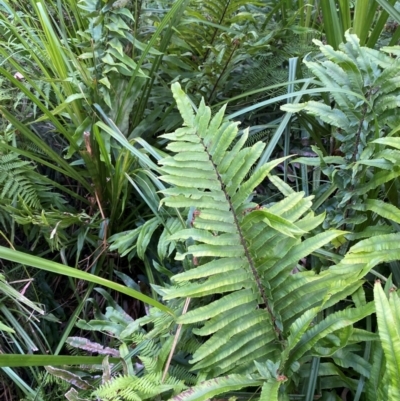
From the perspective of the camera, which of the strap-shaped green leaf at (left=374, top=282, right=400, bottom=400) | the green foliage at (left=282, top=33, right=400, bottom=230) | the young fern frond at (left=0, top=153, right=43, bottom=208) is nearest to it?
the strap-shaped green leaf at (left=374, top=282, right=400, bottom=400)

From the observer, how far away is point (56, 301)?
1095 millimetres

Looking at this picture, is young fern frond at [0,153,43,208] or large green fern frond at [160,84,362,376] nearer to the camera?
large green fern frond at [160,84,362,376]

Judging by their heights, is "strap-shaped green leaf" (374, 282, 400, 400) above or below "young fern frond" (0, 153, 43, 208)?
below

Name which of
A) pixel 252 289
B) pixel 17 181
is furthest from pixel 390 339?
pixel 17 181

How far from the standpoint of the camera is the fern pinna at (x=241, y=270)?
65 cm

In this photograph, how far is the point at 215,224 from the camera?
0.68 meters

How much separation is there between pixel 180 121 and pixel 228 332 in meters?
0.66

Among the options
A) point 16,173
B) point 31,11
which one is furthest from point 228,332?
point 31,11

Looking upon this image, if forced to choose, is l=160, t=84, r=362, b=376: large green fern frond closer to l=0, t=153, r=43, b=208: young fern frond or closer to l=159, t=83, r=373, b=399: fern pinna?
l=159, t=83, r=373, b=399: fern pinna

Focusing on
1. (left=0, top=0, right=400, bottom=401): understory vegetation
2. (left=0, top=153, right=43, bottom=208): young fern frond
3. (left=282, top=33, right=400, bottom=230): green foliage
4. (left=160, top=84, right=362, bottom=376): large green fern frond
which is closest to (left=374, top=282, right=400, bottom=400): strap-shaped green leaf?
(left=0, top=0, right=400, bottom=401): understory vegetation

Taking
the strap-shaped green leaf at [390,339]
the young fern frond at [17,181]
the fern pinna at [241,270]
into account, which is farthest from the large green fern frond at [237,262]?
the young fern frond at [17,181]

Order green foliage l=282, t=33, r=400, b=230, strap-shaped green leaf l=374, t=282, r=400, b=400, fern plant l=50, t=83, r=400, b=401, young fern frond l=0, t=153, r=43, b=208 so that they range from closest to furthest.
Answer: strap-shaped green leaf l=374, t=282, r=400, b=400
fern plant l=50, t=83, r=400, b=401
green foliage l=282, t=33, r=400, b=230
young fern frond l=0, t=153, r=43, b=208

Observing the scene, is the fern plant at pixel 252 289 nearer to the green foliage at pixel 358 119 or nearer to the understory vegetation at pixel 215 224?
the understory vegetation at pixel 215 224

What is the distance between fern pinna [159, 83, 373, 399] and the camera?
65 cm
